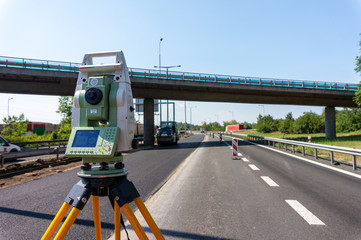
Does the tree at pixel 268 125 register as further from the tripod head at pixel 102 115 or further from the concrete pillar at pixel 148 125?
the tripod head at pixel 102 115

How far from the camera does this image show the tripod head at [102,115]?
1.83 meters

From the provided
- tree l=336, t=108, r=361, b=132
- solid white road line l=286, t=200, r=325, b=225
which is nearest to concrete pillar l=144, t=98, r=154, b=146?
solid white road line l=286, t=200, r=325, b=225

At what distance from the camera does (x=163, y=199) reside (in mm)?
4957

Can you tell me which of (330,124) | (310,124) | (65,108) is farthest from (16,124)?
(310,124)

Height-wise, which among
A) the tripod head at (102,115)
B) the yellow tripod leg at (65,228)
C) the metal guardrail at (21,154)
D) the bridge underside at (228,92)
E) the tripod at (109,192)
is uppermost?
the bridge underside at (228,92)

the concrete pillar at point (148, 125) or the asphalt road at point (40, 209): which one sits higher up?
the concrete pillar at point (148, 125)

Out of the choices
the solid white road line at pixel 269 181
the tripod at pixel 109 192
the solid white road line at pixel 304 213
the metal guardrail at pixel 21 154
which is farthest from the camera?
the metal guardrail at pixel 21 154

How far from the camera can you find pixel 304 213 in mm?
3896

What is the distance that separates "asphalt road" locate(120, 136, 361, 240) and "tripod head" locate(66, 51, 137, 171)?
6.34 ft

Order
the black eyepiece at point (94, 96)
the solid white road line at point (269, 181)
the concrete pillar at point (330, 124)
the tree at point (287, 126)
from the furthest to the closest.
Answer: the tree at point (287, 126)
the concrete pillar at point (330, 124)
the solid white road line at point (269, 181)
the black eyepiece at point (94, 96)

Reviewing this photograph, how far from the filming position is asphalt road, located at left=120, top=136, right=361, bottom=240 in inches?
127

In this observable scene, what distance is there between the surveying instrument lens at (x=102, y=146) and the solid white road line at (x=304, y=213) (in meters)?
2.91

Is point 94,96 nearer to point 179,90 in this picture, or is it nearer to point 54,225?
point 54,225

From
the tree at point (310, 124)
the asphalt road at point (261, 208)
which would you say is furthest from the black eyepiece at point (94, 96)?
the tree at point (310, 124)
